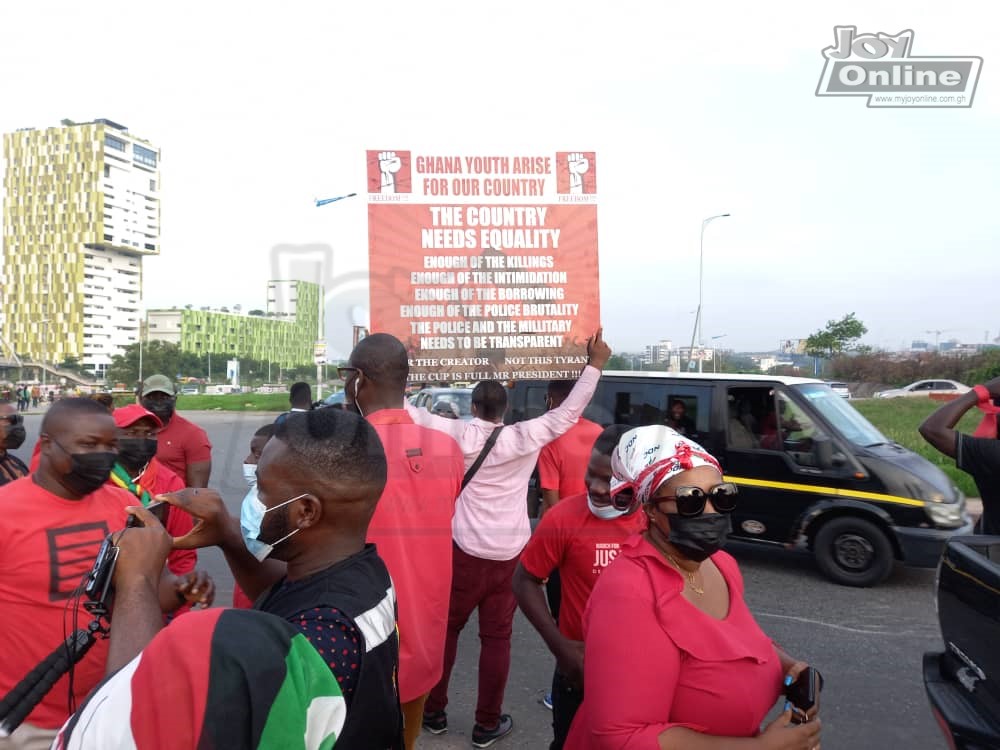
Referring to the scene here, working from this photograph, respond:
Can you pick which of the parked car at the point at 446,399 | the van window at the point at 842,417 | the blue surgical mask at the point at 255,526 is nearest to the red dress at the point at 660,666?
the blue surgical mask at the point at 255,526

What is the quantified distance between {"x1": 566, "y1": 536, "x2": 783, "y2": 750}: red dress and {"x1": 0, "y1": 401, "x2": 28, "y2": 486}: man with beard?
4.21 metres

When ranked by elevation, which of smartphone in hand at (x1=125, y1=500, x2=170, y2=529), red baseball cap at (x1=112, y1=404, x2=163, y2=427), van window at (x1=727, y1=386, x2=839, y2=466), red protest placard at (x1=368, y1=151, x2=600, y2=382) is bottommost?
van window at (x1=727, y1=386, x2=839, y2=466)

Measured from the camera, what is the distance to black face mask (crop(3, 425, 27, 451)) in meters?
4.65

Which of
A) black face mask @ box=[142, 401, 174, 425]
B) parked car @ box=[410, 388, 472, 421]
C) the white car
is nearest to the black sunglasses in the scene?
black face mask @ box=[142, 401, 174, 425]

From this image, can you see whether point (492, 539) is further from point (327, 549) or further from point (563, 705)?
point (327, 549)

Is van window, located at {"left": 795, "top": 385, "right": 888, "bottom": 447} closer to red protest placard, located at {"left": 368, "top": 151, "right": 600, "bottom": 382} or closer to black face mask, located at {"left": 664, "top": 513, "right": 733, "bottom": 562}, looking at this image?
red protest placard, located at {"left": 368, "top": 151, "right": 600, "bottom": 382}

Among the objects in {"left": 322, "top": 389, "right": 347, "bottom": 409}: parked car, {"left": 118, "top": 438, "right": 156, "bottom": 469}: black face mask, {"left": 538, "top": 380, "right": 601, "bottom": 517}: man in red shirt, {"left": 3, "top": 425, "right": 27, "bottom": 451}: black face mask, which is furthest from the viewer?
{"left": 322, "top": 389, "right": 347, "bottom": 409}: parked car

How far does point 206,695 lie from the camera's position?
96cm

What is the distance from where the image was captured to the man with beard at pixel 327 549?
132 cm

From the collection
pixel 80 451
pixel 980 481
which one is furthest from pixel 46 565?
pixel 980 481

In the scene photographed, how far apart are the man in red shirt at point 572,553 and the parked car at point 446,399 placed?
38.9ft

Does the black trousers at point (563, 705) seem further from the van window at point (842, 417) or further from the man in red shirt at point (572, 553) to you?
the van window at point (842, 417)

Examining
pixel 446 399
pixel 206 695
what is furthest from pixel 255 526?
pixel 446 399

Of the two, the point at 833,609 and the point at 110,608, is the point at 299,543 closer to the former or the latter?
the point at 110,608
